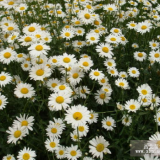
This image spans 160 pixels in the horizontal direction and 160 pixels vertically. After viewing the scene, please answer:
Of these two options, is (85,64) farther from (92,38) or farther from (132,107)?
(132,107)

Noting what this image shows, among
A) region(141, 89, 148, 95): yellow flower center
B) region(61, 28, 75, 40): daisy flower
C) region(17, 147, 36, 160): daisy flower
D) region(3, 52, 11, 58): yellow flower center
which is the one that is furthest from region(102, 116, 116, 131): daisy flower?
region(3, 52, 11, 58): yellow flower center

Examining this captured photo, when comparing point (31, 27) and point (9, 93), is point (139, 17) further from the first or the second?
point (9, 93)

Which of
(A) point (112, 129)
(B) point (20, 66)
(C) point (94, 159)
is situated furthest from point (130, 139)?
(B) point (20, 66)

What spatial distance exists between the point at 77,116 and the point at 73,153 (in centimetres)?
→ 53

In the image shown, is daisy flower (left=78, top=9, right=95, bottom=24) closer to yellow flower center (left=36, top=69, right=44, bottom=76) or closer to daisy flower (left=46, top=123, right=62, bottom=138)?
yellow flower center (left=36, top=69, right=44, bottom=76)

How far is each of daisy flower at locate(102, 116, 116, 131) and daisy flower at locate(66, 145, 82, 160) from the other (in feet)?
1.70

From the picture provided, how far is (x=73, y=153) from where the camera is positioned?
2.42m

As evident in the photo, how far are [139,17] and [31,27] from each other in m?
2.83

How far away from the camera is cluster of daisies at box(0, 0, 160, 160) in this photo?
2459 millimetres

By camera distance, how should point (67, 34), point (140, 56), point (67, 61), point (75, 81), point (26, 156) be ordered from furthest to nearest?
point (140, 56), point (67, 34), point (75, 81), point (67, 61), point (26, 156)

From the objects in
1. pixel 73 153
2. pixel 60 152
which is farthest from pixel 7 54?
pixel 73 153

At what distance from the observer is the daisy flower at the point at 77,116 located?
2.16 m

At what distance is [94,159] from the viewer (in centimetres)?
246

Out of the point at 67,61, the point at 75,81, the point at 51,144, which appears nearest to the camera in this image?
the point at 51,144
